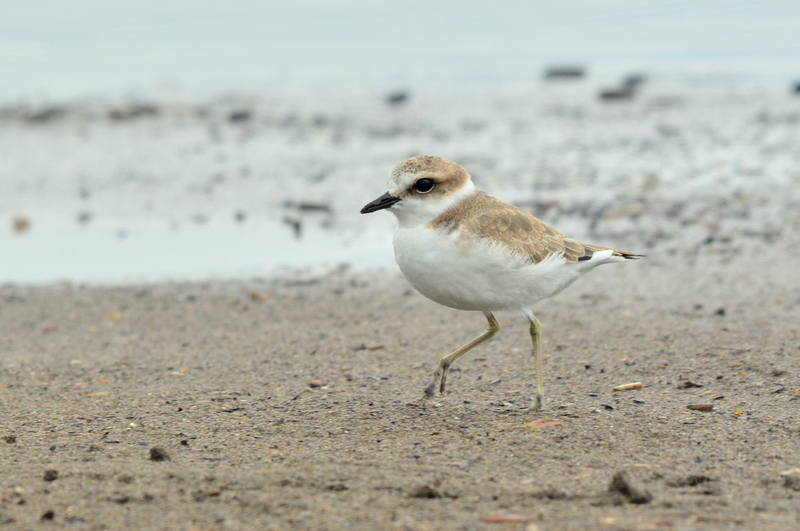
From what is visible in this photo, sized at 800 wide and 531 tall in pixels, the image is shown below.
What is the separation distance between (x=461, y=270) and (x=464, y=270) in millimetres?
16

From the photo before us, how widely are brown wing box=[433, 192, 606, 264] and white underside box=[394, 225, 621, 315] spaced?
0.18 ft

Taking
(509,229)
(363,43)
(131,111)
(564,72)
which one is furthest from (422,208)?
(363,43)

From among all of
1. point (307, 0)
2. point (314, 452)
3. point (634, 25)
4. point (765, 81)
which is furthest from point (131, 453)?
point (307, 0)

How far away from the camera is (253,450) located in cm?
445

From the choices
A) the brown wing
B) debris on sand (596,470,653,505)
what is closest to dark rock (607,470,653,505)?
debris on sand (596,470,653,505)

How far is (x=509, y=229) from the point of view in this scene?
5133 millimetres

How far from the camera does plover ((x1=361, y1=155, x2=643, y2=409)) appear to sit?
16.1ft

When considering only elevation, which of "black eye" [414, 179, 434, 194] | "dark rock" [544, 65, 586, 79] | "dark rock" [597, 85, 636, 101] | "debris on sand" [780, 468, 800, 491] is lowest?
"debris on sand" [780, 468, 800, 491]

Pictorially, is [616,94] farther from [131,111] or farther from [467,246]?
[467,246]

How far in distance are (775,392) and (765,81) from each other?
11.5 meters

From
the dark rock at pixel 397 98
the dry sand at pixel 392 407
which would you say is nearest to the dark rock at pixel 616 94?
the dark rock at pixel 397 98

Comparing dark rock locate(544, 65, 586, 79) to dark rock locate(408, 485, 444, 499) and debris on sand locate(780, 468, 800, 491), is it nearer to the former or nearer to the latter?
debris on sand locate(780, 468, 800, 491)

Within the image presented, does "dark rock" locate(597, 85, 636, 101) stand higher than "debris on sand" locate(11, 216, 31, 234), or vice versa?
"dark rock" locate(597, 85, 636, 101)

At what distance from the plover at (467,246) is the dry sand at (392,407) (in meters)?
0.65
